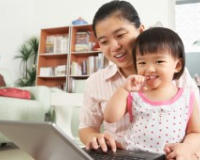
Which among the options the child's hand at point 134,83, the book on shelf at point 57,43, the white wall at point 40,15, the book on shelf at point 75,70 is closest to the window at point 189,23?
the white wall at point 40,15

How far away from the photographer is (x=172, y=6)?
4.25 metres

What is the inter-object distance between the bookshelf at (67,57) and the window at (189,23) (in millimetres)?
1279

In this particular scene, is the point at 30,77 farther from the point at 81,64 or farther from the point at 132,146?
the point at 132,146

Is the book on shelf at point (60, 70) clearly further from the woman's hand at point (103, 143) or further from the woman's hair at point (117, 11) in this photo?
the woman's hand at point (103, 143)

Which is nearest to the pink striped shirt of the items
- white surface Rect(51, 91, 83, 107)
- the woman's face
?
the woman's face

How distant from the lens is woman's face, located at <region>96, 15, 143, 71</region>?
97cm

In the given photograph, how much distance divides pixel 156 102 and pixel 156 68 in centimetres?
10

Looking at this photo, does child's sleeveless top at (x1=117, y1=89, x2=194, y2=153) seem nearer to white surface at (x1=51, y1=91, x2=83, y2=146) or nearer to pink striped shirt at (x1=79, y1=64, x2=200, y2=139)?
pink striped shirt at (x1=79, y1=64, x2=200, y2=139)

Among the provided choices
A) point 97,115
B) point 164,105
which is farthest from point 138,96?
point 97,115

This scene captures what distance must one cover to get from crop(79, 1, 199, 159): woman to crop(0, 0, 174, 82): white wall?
328 centimetres

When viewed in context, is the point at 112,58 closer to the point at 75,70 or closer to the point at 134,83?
the point at 134,83

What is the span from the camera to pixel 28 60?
4.98 m

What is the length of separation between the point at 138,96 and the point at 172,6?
12.3 feet

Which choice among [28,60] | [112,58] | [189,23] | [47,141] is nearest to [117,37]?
[112,58]
